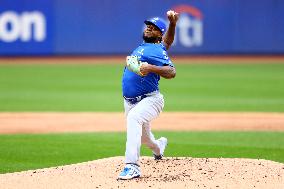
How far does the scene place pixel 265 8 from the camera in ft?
84.9

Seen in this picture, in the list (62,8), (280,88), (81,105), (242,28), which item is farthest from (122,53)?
(81,105)

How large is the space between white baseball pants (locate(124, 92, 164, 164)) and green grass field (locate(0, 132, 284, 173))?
166 centimetres

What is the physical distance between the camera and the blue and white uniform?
756 centimetres

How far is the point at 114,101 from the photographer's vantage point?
1717cm

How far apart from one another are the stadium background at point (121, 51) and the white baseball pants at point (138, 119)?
832cm

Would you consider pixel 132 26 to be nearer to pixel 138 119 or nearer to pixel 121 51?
pixel 121 51

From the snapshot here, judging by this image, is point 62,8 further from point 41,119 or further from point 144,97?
point 144,97

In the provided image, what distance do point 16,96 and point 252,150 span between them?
28.3 ft

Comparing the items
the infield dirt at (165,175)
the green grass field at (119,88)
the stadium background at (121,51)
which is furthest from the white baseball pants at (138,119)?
the stadium background at (121,51)

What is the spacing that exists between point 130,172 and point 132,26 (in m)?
19.0

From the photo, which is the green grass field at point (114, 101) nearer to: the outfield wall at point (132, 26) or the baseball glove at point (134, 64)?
the outfield wall at point (132, 26)

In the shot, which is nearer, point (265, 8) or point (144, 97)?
point (144, 97)

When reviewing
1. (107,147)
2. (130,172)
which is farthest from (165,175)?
(107,147)

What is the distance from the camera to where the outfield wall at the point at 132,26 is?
25.4 meters
